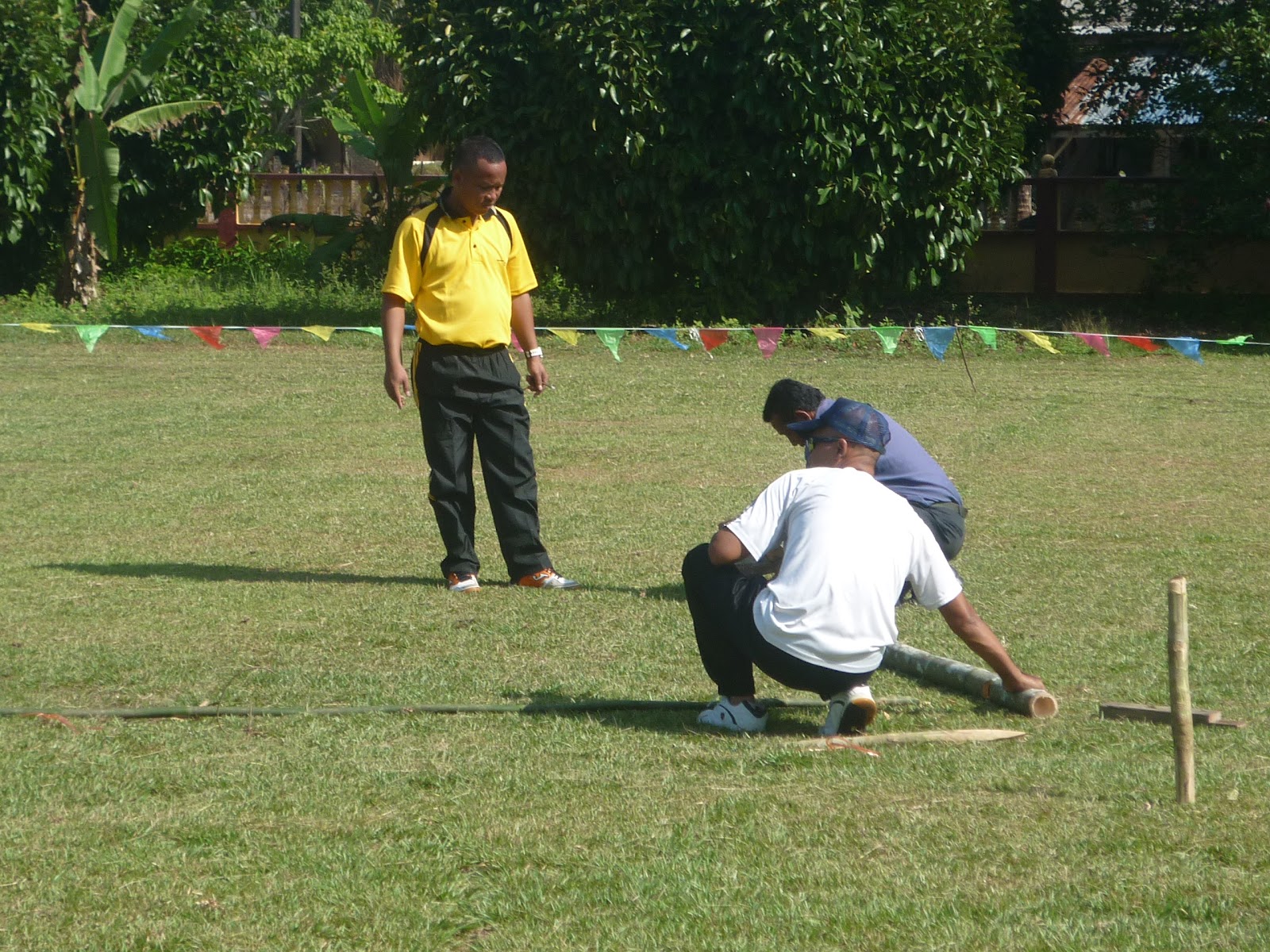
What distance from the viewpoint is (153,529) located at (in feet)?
29.5

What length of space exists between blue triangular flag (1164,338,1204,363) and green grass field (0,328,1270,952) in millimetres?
5224

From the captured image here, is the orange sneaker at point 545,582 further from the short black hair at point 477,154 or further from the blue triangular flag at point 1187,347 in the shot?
the blue triangular flag at point 1187,347

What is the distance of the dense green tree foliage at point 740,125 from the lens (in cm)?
1855

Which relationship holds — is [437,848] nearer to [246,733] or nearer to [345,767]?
[345,767]

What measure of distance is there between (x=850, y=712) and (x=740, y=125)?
599 inches

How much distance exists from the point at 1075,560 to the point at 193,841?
17.2 feet

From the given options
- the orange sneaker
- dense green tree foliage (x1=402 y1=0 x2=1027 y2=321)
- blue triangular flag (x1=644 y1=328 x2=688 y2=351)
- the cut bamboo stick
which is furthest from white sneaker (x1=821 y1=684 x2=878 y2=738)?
dense green tree foliage (x1=402 y1=0 x2=1027 y2=321)

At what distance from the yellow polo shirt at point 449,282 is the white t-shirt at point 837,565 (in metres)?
2.68

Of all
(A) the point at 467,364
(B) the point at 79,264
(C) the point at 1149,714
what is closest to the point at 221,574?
(A) the point at 467,364

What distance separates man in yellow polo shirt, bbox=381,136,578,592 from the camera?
725 cm

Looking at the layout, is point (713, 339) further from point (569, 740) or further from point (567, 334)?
point (569, 740)

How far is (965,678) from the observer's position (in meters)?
5.52

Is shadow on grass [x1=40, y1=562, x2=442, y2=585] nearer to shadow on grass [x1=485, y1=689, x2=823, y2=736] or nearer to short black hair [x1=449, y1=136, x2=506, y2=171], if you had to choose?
short black hair [x1=449, y1=136, x2=506, y2=171]

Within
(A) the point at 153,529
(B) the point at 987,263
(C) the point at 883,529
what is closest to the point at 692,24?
(B) the point at 987,263
